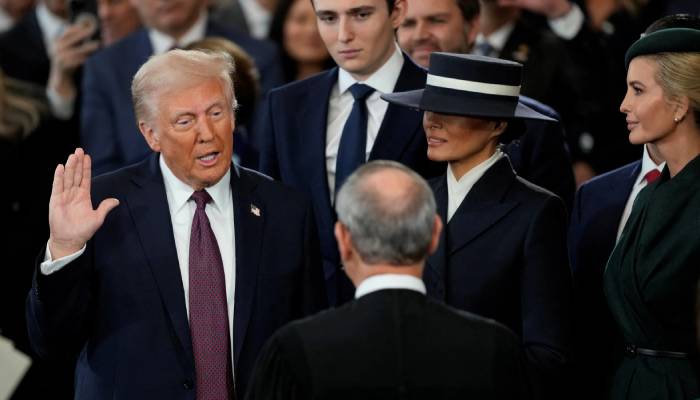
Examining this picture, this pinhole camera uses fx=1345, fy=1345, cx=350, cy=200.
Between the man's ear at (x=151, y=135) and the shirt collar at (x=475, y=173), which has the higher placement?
the man's ear at (x=151, y=135)

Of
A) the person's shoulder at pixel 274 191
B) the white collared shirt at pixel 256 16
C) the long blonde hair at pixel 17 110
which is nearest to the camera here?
the person's shoulder at pixel 274 191

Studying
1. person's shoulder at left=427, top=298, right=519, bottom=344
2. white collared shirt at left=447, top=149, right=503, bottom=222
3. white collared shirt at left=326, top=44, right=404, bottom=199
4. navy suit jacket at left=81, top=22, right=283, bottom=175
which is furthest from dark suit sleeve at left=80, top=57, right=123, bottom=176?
person's shoulder at left=427, top=298, right=519, bottom=344

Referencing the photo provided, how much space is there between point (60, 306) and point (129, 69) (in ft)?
9.69

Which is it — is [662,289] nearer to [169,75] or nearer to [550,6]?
[169,75]

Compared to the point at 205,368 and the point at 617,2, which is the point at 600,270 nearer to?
the point at 205,368

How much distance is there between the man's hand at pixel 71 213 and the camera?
4.21m

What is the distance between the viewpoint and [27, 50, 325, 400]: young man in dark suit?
4.31 meters

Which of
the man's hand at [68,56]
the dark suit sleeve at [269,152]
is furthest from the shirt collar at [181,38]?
the dark suit sleeve at [269,152]

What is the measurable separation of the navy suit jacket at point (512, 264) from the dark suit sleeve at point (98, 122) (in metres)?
2.64

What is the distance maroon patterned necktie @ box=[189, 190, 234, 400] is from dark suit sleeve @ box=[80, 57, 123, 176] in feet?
7.90

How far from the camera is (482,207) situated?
4.45 meters

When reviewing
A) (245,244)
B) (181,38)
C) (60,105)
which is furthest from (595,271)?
(60,105)

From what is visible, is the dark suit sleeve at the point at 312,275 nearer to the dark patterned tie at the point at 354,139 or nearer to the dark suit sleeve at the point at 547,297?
the dark patterned tie at the point at 354,139

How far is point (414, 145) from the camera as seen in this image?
5.14 m
